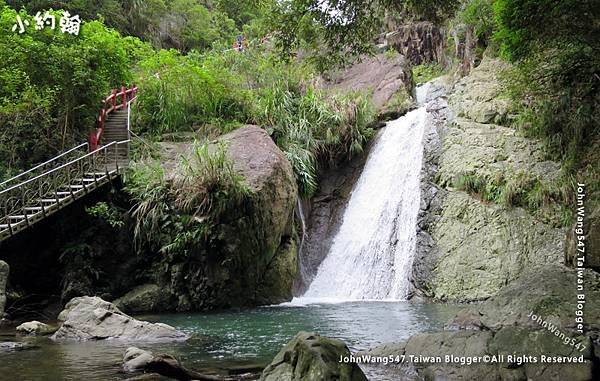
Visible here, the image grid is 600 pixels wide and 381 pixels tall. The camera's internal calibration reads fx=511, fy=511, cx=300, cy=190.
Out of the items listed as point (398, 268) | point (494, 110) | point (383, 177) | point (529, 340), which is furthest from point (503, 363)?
point (494, 110)

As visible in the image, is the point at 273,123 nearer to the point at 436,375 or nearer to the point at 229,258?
the point at 229,258

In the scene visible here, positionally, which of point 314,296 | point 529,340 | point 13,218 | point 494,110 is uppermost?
point 494,110

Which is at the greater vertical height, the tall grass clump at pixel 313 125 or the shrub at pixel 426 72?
the shrub at pixel 426 72

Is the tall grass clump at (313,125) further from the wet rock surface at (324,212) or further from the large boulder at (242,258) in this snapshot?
the large boulder at (242,258)

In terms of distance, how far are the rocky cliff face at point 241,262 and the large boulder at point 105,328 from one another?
285cm

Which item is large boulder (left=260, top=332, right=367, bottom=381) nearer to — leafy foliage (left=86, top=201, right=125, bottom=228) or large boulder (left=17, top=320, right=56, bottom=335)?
large boulder (left=17, top=320, right=56, bottom=335)

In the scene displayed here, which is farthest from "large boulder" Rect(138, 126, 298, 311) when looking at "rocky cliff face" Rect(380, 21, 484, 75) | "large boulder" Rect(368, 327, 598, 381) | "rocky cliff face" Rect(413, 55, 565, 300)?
"rocky cliff face" Rect(380, 21, 484, 75)

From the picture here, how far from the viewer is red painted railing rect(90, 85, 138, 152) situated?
49.6 feet

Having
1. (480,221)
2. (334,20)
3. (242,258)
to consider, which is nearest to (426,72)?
(480,221)

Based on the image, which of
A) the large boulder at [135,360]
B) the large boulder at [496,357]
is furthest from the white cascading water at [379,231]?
the large boulder at [496,357]

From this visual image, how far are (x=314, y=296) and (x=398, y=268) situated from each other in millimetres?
2437

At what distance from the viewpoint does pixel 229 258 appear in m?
12.0

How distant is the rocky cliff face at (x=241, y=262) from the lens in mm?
11945

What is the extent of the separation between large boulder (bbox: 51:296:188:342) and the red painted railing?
7.25 meters
